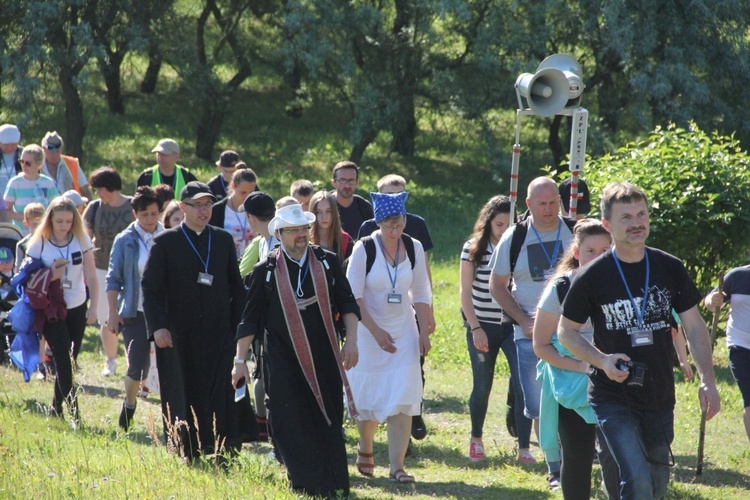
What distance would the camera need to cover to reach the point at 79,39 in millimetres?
22297

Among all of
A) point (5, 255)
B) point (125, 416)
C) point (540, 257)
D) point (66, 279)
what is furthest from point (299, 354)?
point (5, 255)

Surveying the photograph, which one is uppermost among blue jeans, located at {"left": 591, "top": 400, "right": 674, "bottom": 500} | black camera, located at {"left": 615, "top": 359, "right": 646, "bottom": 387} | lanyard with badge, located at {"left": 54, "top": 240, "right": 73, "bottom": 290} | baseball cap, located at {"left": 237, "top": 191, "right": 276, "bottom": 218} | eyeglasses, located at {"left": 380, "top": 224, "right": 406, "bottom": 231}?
baseball cap, located at {"left": 237, "top": 191, "right": 276, "bottom": 218}

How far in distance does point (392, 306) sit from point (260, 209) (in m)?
1.50

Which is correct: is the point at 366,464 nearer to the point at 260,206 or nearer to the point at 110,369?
the point at 260,206

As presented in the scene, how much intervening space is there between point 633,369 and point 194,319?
3.62m

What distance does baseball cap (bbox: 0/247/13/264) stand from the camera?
1071 cm

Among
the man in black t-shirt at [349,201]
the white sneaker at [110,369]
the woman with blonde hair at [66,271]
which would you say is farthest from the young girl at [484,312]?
the white sneaker at [110,369]

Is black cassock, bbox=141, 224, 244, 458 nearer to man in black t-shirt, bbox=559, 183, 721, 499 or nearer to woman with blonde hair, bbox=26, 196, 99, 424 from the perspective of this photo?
woman with blonde hair, bbox=26, 196, 99, 424

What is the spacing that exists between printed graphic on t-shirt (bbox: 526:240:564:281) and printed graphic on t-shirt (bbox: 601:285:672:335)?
2156 millimetres

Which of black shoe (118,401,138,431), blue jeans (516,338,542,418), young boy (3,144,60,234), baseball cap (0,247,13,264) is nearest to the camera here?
blue jeans (516,338,542,418)

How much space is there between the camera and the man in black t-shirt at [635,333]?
198 inches

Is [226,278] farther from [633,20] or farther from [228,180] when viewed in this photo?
[633,20]

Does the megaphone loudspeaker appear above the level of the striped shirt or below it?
above

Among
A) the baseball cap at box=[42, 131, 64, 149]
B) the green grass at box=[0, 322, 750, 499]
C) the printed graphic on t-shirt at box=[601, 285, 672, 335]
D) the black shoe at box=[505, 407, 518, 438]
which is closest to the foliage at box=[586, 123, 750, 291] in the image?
the green grass at box=[0, 322, 750, 499]
